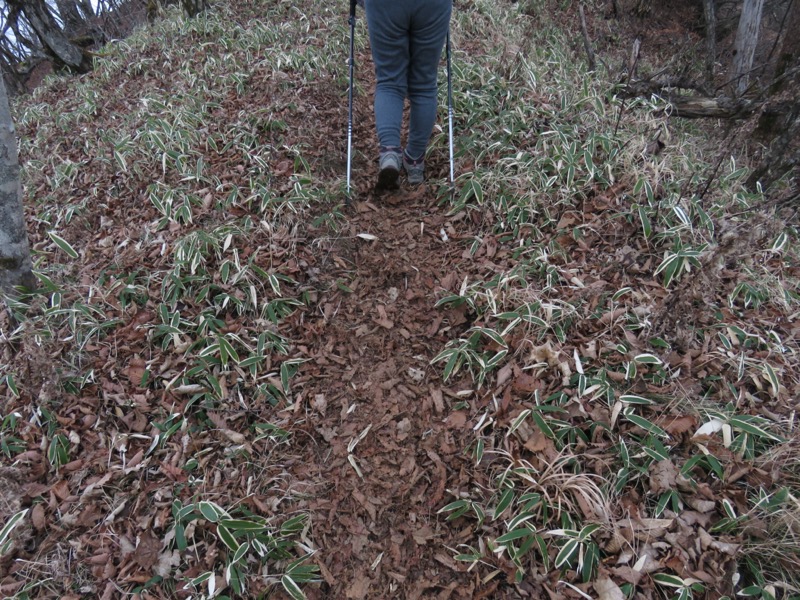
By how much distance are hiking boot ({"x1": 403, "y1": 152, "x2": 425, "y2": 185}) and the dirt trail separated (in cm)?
32

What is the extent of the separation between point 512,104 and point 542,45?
8.29 feet

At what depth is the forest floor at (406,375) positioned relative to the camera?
193 cm

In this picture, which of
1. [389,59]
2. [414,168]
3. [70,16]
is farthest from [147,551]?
[70,16]

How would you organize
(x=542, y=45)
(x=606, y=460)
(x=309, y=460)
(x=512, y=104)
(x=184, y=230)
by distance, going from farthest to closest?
(x=542, y=45) < (x=512, y=104) < (x=184, y=230) < (x=309, y=460) < (x=606, y=460)

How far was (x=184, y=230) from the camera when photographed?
3350 millimetres

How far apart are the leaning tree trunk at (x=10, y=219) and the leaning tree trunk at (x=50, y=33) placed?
6431mm

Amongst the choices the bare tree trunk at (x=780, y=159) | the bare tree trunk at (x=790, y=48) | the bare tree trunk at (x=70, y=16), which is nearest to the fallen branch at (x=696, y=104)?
the bare tree trunk at (x=790, y=48)

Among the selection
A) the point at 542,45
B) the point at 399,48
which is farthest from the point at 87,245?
the point at 542,45

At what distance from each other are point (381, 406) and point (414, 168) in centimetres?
213

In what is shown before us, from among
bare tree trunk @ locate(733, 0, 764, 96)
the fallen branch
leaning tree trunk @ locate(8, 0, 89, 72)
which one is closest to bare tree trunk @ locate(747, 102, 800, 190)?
the fallen branch

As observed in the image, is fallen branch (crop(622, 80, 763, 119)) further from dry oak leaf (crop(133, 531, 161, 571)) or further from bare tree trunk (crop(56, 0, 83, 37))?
bare tree trunk (crop(56, 0, 83, 37))

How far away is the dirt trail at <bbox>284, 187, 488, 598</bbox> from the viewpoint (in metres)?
2.08

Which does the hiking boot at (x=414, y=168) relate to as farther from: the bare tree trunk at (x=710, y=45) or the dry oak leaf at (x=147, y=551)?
the bare tree trunk at (x=710, y=45)

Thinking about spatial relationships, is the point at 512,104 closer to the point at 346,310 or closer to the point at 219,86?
the point at 346,310
